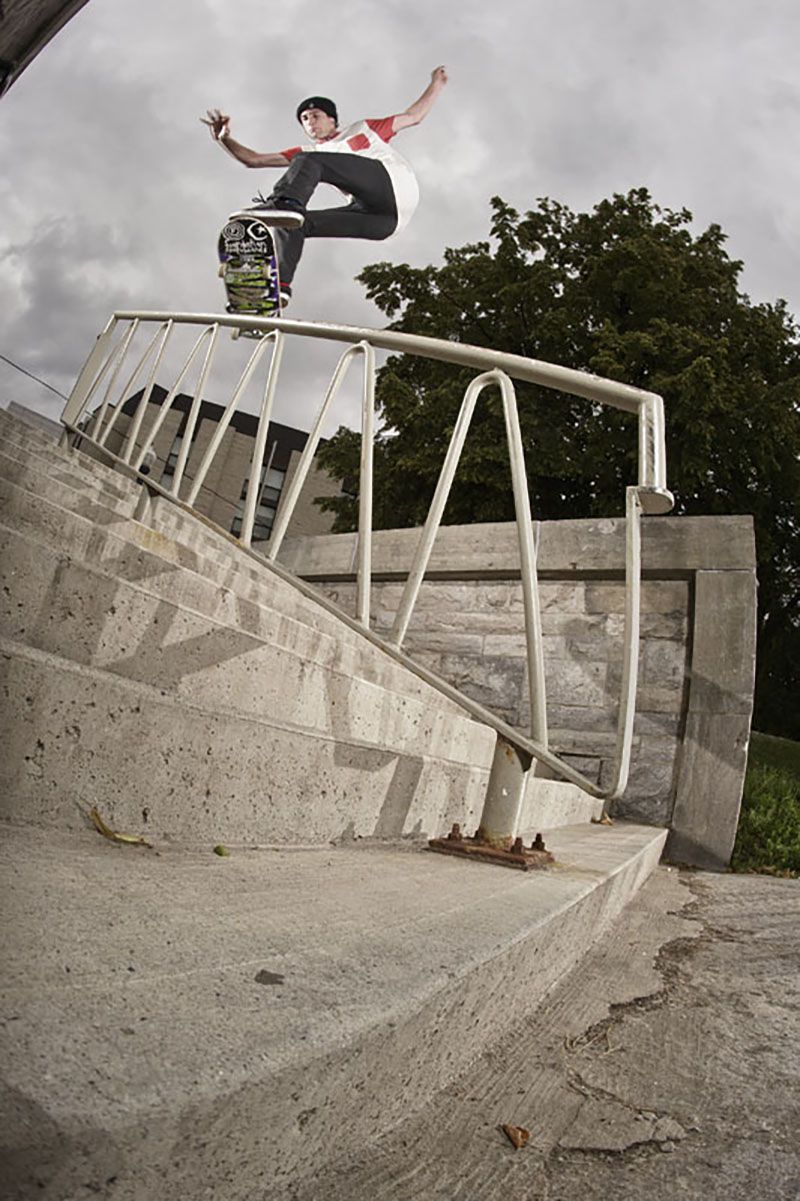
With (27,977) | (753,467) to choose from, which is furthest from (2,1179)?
(753,467)

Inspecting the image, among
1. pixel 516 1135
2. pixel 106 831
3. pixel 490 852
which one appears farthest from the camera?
pixel 490 852

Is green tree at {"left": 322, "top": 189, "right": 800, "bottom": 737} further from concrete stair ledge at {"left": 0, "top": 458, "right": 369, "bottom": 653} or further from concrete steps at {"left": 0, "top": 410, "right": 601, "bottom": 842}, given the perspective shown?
concrete steps at {"left": 0, "top": 410, "right": 601, "bottom": 842}

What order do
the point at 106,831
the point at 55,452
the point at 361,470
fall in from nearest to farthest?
the point at 106,831 → the point at 361,470 → the point at 55,452

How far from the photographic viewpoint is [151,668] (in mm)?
1244

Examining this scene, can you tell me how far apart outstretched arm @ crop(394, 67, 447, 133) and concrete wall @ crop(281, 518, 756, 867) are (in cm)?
664

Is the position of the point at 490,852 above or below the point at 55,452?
below

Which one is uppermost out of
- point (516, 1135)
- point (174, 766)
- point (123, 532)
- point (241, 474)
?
point (241, 474)

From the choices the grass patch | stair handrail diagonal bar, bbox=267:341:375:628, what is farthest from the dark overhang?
the grass patch

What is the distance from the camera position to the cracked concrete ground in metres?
0.76

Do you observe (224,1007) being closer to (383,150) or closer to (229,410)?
(229,410)

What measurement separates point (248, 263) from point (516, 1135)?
7.74 metres

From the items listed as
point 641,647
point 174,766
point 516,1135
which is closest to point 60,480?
point 174,766

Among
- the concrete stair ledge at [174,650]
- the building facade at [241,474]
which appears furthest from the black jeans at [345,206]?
the building facade at [241,474]

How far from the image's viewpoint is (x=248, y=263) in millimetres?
7199
